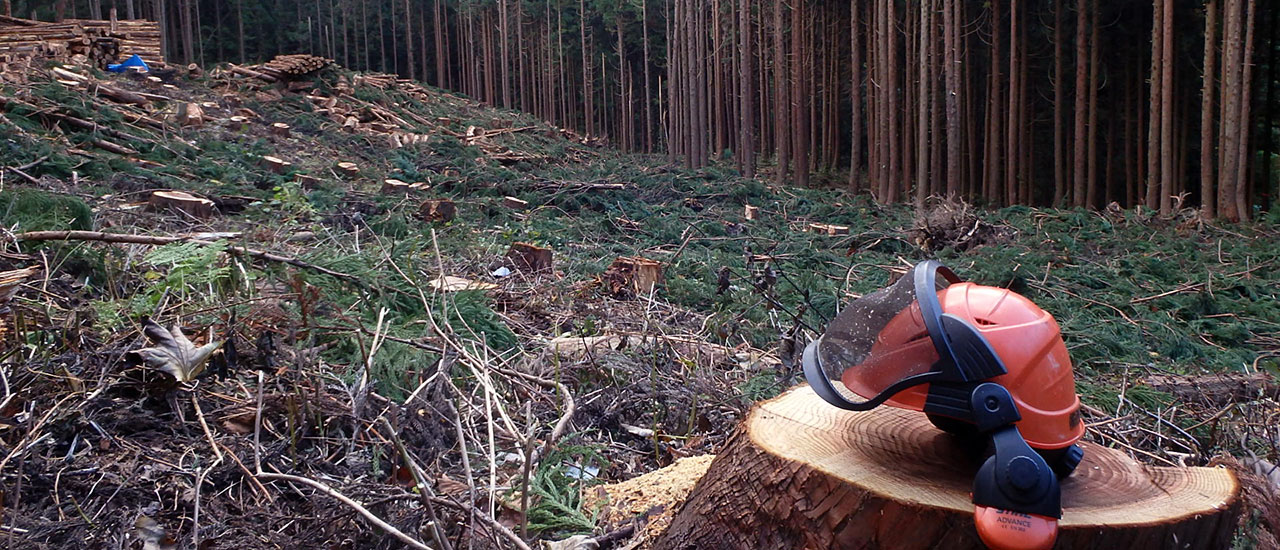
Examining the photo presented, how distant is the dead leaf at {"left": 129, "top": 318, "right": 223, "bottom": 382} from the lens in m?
2.87

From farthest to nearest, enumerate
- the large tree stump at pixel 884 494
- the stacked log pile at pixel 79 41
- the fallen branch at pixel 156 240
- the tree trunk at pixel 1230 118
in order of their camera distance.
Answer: the stacked log pile at pixel 79 41 → the tree trunk at pixel 1230 118 → the fallen branch at pixel 156 240 → the large tree stump at pixel 884 494

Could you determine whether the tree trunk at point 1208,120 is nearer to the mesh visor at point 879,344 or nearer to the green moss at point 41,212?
the mesh visor at point 879,344

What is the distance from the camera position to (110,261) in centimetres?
427

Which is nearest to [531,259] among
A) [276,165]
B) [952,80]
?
[276,165]

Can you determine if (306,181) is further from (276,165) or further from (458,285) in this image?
(458,285)

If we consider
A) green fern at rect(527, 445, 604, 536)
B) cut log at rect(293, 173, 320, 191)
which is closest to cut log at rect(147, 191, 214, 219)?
cut log at rect(293, 173, 320, 191)

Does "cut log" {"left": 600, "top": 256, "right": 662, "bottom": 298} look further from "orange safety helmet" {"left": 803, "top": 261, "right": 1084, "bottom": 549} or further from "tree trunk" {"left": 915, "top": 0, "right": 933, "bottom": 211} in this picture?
"tree trunk" {"left": 915, "top": 0, "right": 933, "bottom": 211}

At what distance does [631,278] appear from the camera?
6.49m

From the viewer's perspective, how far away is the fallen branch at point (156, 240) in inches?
156

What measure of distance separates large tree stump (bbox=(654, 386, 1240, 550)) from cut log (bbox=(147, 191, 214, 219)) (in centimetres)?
658

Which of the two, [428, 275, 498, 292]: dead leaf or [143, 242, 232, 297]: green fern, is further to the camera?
[428, 275, 498, 292]: dead leaf

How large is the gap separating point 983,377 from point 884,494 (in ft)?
1.07

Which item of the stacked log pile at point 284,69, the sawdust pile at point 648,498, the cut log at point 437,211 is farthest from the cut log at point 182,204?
the stacked log pile at point 284,69

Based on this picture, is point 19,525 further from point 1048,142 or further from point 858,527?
point 1048,142
